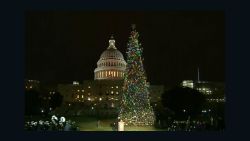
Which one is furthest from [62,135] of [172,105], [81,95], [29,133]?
[81,95]

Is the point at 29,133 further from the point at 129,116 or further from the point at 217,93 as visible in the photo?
the point at 217,93

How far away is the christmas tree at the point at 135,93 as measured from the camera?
13328mm

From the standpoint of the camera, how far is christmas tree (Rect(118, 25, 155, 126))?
43.7 ft

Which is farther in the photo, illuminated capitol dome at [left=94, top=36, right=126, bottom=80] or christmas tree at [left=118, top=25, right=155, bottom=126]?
illuminated capitol dome at [left=94, top=36, right=126, bottom=80]

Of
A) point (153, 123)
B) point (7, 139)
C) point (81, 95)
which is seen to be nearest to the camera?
point (7, 139)

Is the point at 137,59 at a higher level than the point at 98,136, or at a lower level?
higher

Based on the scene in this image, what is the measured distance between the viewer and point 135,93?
45.4ft

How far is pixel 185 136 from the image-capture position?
8.34 meters

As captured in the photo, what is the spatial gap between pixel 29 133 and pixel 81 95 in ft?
73.3

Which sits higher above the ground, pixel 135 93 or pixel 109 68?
pixel 109 68

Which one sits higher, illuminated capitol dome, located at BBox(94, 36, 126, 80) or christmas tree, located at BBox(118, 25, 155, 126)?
illuminated capitol dome, located at BBox(94, 36, 126, 80)

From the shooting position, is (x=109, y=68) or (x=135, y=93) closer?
(x=135, y=93)

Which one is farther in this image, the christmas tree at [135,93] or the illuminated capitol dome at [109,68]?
the illuminated capitol dome at [109,68]

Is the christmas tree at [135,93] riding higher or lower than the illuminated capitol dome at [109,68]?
lower
